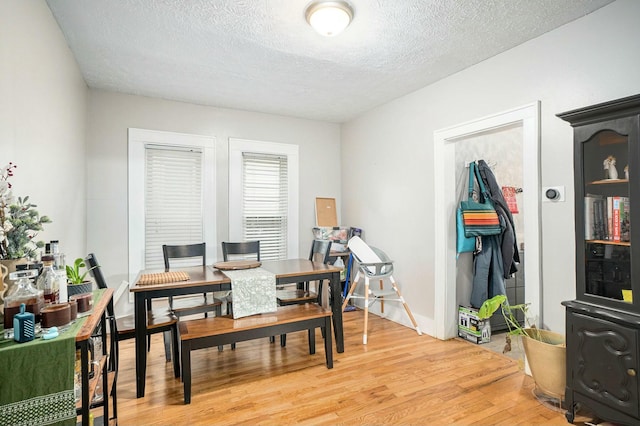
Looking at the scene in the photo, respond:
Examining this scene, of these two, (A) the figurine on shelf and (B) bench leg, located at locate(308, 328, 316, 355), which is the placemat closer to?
(B) bench leg, located at locate(308, 328, 316, 355)

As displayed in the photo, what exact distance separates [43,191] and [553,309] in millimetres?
3704

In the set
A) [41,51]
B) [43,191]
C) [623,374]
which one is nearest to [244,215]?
[43,191]

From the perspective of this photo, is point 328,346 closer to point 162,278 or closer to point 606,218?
point 162,278

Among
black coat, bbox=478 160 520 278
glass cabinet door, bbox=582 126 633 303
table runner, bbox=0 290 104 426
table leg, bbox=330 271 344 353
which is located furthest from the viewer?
black coat, bbox=478 160 520 278

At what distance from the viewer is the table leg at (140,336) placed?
2.43 meters

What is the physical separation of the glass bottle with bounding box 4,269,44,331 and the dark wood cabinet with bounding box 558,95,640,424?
284 cm

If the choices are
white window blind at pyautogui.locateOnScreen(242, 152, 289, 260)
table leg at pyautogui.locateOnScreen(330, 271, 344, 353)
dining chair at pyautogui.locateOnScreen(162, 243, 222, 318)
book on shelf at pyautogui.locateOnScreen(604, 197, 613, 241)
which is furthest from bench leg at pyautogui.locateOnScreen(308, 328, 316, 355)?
book on shelf at pyautogui.locateOnScreen(604, 197, 613, 241)

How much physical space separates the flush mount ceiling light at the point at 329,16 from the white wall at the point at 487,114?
1539 millimetres

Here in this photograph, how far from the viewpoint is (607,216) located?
2092 millimetres

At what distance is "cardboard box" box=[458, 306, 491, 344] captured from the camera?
11.2ft

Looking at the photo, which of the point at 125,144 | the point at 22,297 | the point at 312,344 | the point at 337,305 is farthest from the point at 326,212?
the point at 22,297

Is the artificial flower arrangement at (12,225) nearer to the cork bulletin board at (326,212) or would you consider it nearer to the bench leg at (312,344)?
the bench leg at (312,344)

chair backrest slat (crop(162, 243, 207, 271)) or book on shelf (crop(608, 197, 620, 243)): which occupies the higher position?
book on shelf (crop(608, 197, 620, 243))

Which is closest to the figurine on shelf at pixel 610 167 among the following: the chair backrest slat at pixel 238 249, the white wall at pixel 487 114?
the white wall at pixel 487 114
